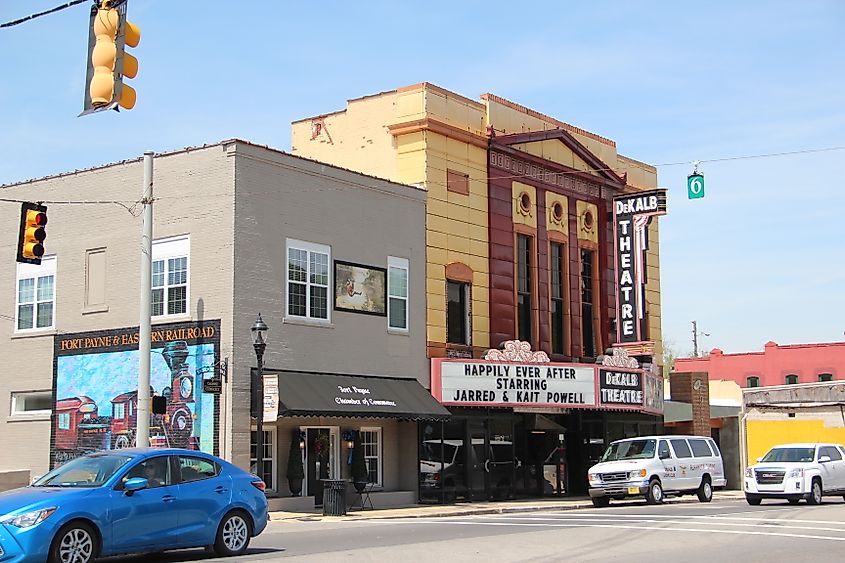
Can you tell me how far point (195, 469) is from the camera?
1599 centimetres

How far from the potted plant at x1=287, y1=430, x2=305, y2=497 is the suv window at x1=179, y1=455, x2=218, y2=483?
11363mm

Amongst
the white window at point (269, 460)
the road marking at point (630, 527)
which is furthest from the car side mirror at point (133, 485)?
the white window at point (269, 460)

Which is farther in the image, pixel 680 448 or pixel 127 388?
pixel 680 448

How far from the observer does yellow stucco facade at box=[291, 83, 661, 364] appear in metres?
32.0

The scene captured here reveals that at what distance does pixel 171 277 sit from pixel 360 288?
16.2ft

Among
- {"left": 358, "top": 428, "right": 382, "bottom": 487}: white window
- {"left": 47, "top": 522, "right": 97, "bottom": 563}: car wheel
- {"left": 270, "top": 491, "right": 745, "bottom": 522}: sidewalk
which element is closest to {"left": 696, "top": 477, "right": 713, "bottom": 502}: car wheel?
{"left": 270, "top": 491, "right": 745, "bottom": 522}: sidewalk

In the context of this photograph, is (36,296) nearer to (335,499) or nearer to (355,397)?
(355,397)

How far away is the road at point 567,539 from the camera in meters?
15.9

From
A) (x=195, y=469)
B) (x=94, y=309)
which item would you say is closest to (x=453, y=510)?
(x=94, y=309)

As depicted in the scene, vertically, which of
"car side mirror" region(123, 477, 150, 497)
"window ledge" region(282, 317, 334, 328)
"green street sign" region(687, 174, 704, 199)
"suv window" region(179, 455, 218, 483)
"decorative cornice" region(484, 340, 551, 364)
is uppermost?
"green street sign" region(687, 174, 704, 199)

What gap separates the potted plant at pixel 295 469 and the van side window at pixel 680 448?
10.7 meters

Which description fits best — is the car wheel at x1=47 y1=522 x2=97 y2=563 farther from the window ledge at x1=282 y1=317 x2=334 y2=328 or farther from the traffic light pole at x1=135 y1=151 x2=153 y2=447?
the window ledge at x1=282 y1=317 x2=334 y2=328

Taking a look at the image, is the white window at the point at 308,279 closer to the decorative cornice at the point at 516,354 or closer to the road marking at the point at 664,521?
the decorative cornice at the point at 516,354

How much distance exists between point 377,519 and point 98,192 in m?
11.1
